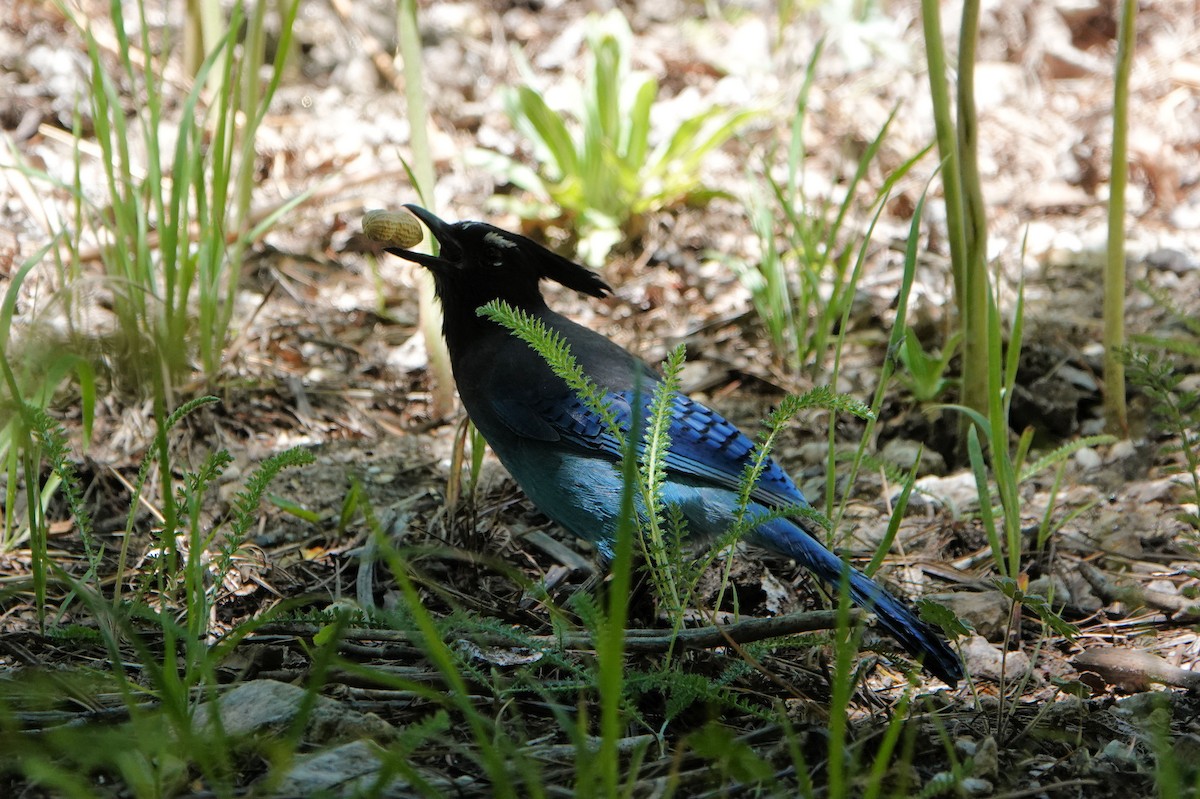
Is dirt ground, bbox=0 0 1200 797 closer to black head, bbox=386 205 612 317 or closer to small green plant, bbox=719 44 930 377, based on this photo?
small green plant, bbox=719 44 930 377

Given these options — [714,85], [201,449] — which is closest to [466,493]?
[201,449]

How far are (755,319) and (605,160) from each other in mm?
810

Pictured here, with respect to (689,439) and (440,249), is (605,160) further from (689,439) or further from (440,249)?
(689,439)

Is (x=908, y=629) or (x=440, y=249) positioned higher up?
(x=440, y=249)

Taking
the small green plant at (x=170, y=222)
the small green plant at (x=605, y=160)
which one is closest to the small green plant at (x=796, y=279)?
the small green plant at (x=605, y=160)

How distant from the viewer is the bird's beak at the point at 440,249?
3.00 m

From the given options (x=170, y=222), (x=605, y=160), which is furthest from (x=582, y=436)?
(x=605, y=160)

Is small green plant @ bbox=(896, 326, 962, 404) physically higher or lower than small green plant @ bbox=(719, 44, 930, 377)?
lower

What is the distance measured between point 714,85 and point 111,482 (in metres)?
3.33

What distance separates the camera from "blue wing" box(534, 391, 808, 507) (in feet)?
9.07

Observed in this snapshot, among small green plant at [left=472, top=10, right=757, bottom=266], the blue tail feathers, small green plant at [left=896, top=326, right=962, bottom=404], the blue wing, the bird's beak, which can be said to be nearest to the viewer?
the blue tail feathers

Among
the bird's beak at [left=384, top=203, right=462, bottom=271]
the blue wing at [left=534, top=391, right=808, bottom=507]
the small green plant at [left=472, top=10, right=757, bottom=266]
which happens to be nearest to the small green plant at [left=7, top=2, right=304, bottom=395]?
the bird's beak at [left=384, top=203, right=462, bottom=271]

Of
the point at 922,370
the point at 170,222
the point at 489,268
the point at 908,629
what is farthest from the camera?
the point at 922,370

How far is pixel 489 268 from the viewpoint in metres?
3.22
